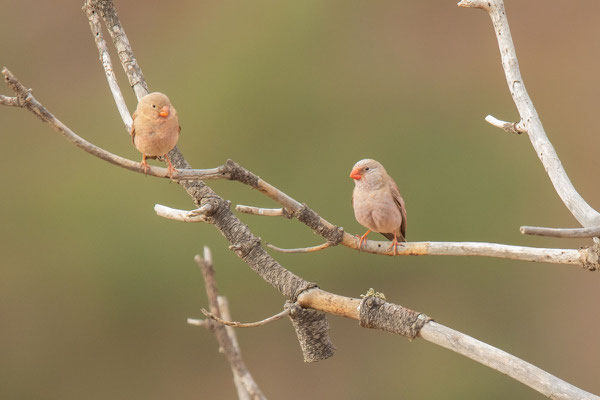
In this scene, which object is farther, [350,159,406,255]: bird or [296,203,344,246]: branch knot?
[350,159,406,255]: bird

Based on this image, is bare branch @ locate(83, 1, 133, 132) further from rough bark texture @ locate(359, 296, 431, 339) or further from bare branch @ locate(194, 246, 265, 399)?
rough bark texture @ locate(359, 296, 431, 339)

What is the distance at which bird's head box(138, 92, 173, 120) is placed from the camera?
2.05 meters

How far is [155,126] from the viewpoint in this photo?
205 centimetres

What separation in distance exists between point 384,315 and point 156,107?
903 mm

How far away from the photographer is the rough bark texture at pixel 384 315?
1.90m

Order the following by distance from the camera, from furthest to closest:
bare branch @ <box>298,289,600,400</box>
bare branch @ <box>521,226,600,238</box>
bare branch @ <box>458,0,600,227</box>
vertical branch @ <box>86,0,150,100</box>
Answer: vertical branch @ <box>86,0,150,100</box> < bare branch @ <box>458,0,600,227</box> < bare branch @ <box>298,289,600,400</box> < bare branch @ <box>521,226,600,238</box>

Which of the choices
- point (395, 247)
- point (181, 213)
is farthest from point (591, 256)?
point (181, 213)

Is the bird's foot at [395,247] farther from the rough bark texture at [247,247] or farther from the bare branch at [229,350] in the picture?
the bare branch at [229,350]

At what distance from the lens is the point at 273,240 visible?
4.30 meters

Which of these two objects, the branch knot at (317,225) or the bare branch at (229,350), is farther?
the bare branch at (229,350)

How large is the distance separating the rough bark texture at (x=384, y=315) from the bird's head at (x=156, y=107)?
0.80 metres

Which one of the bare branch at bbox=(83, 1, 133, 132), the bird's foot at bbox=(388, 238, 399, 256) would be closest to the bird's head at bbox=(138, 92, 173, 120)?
the bare branch at bbox=(83, 1, 133, 132)

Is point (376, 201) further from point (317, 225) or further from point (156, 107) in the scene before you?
point (156, 107)

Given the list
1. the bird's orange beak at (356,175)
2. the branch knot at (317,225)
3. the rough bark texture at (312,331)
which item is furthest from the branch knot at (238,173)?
the bird's orange beak at (356,175)
